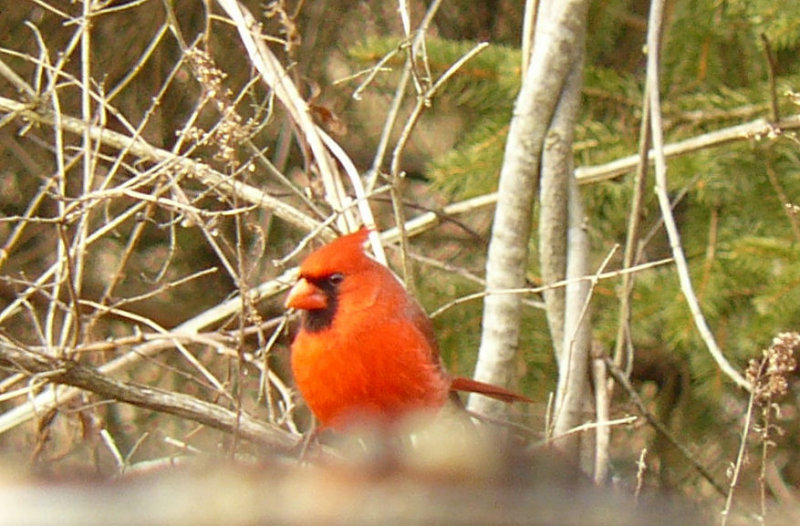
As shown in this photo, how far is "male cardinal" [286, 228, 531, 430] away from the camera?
2.14m

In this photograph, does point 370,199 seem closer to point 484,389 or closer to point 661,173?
point 484,389

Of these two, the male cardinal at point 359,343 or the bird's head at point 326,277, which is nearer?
the male cardinal at point 359,343

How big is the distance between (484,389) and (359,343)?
13.9 inches

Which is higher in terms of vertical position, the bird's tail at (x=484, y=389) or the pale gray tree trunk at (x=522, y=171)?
the pale gray tree trunk at (x=522, y=171)

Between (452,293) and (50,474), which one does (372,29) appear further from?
(50,474)

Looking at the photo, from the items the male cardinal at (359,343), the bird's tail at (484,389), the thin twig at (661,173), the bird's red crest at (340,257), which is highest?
the thin twig at (661,173)

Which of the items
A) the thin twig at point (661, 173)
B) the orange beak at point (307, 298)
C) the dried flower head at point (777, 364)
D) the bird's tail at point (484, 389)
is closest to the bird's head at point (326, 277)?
the orange beak at point (307, 298)

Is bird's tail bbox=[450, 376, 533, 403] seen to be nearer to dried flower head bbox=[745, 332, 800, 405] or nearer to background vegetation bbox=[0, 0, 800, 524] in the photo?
background vegetation bbox=[0, 0, 800, 524]

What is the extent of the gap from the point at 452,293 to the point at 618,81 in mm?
671

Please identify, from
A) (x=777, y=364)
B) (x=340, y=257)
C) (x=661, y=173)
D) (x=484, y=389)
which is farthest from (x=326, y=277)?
(x=777, y=364)

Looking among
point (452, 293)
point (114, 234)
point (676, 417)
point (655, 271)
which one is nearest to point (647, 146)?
point (655, 271)

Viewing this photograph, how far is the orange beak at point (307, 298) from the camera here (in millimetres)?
2262

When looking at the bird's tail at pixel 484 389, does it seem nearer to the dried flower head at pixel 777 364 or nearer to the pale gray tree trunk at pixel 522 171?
the pale gray tree trunk at pixel 522 171

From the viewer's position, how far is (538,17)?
256 cm
